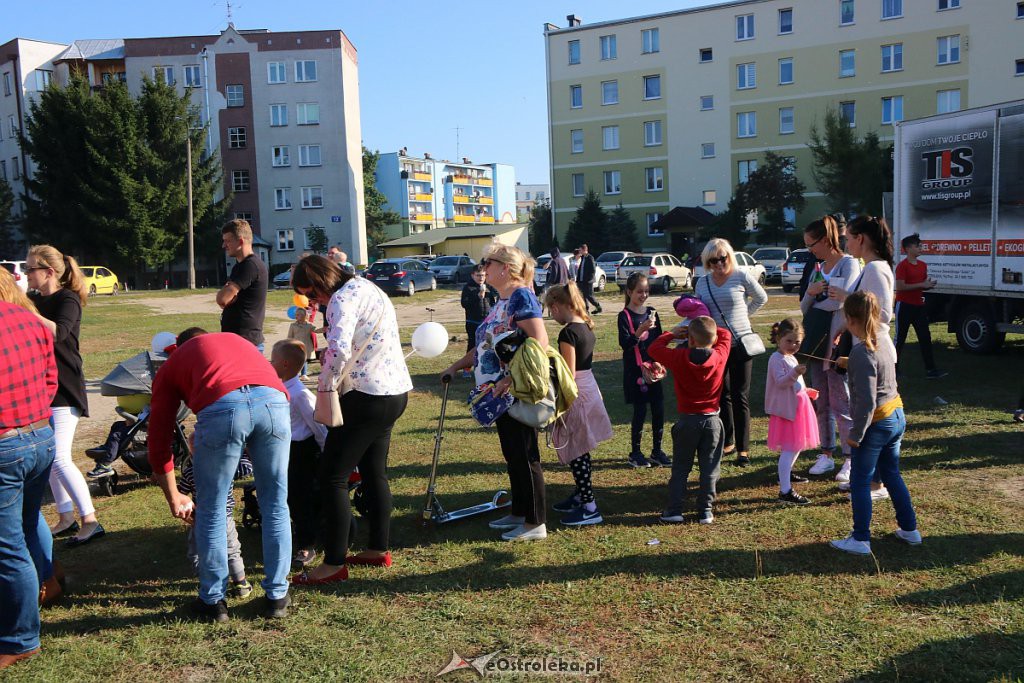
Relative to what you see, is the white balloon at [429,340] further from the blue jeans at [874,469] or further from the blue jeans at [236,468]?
the blue jeans at [874,469]

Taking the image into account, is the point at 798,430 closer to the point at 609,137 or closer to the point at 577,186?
the point at 609,137

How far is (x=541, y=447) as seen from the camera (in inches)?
293

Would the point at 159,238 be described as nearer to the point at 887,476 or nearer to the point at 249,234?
the point at 249,234

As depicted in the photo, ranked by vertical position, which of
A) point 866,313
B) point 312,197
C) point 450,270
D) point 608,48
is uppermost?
point 608,48

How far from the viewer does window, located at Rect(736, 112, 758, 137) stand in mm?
47531

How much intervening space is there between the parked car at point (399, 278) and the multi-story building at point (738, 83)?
67.8ft

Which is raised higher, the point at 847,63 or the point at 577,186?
the point at 847,63

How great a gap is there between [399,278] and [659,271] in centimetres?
1035

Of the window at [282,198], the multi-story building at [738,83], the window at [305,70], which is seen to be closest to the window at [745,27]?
the multi-story building at [738,83]

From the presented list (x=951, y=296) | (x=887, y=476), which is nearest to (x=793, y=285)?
(x=951, y=296)

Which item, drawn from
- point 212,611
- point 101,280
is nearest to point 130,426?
point 212,611

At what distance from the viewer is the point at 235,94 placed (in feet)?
165

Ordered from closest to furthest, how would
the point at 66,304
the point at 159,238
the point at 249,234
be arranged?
the point at 66,304 → the point at 249,234 → the point at 159,238

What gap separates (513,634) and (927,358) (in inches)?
334
